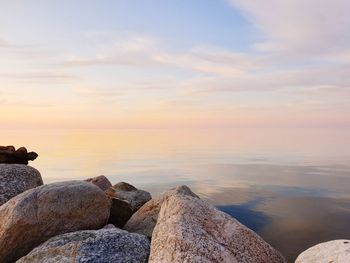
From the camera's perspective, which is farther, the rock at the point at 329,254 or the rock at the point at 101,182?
the rock at the point at 101,182

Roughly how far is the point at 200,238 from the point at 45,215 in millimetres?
3902

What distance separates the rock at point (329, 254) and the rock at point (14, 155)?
10868 mm

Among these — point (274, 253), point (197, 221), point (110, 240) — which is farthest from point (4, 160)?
point (274, 253)

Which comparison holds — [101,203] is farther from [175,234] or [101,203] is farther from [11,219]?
[175,234]

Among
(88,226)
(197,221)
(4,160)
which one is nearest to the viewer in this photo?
(197,221)

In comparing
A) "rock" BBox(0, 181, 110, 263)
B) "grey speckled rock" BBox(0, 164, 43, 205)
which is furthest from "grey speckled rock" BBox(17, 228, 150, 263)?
"grey speckled rock" BBox(0, 164, 43, 205)

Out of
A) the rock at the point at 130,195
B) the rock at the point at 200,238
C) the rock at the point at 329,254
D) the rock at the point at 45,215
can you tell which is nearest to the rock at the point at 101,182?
the rock at the point at 130,195

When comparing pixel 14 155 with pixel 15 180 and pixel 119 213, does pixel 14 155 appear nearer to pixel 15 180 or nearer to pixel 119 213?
pixel 15 180

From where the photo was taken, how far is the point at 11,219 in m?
9.64

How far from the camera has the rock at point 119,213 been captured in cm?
1216

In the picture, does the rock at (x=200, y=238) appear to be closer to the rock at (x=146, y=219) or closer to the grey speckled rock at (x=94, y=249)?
the grey speckled rock at (x=94, y=249)

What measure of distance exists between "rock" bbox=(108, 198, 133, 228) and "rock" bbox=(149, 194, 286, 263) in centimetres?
313

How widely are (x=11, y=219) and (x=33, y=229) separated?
523 mm

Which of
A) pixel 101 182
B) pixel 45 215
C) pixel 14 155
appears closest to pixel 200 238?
pixel 45 215
